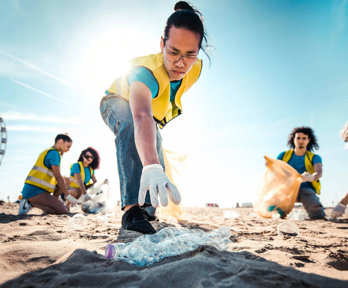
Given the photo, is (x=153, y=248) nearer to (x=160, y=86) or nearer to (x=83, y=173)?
(x=160, y=86)

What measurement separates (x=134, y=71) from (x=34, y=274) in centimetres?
141

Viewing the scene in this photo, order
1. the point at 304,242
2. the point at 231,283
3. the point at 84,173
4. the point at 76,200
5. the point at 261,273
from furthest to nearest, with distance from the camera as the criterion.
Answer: the point at 84,173, the point at 76,200, the point at 304,242, the point at 261,273, the point at 231,283

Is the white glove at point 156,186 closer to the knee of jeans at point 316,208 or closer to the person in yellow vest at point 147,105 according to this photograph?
the person in yellow vest at point 147,105

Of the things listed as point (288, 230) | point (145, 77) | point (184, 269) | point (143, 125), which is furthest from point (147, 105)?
point (288, 230)

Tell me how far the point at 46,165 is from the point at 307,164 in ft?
17.0

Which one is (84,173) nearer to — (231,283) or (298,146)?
(298,146)

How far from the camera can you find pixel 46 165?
441 cm

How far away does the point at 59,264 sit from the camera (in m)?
1.04

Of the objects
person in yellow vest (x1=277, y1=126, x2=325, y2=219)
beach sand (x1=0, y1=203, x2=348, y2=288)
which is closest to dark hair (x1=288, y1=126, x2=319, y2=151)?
person in yellow vest (x1=277, y1=126, x2=325, y2=219)

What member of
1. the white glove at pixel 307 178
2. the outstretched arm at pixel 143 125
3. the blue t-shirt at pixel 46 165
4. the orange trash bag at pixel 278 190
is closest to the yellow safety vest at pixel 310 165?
the white glove at pixel 307 178

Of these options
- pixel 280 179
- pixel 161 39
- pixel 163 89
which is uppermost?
pixel 161 39

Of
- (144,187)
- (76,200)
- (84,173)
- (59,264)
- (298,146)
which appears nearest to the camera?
(59,264)

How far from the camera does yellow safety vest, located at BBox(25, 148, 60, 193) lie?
4305 mm

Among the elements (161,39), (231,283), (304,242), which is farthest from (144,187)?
(161,39)
